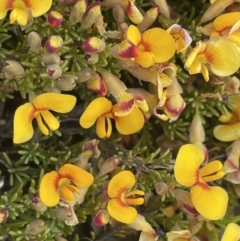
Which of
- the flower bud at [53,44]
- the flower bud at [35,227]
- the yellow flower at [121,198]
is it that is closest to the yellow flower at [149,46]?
the flower bud at [53,44]

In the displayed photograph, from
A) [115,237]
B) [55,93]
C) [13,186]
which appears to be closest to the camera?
[55,93]

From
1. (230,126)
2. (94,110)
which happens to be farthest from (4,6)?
(230,126)

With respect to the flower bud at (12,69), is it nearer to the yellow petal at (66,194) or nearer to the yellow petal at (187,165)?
the yellow petal at (66,194)

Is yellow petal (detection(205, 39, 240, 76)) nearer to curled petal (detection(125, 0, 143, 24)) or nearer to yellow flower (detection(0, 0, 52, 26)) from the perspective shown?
curled petal (detection(125, 0, 143, 24))

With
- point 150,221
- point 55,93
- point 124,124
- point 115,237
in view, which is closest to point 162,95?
point 124,124

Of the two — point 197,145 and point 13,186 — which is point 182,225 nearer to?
point 197,145

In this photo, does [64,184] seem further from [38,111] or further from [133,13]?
[133,13]
